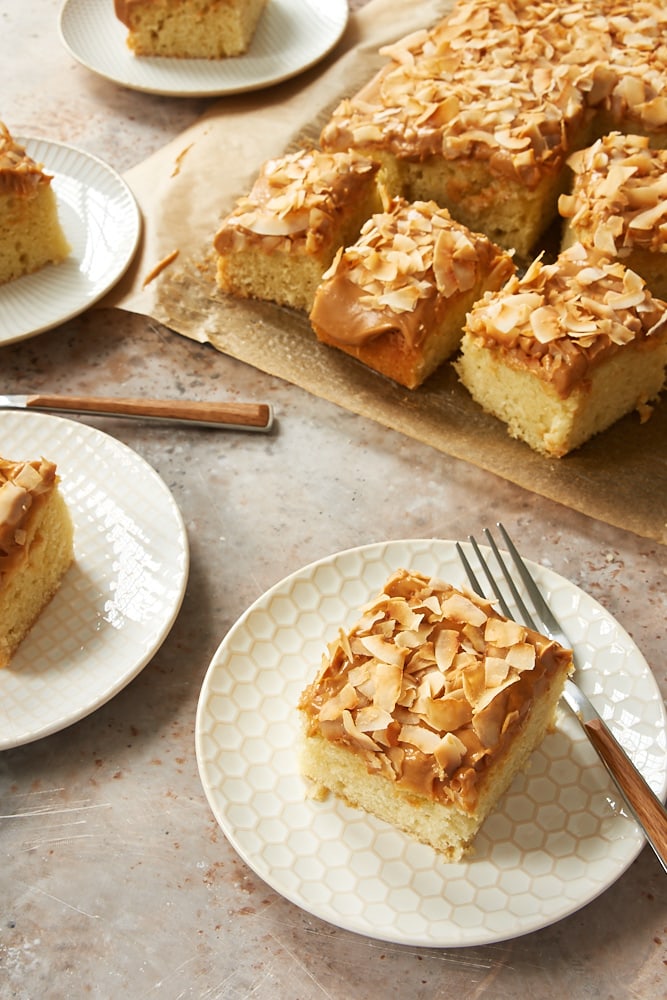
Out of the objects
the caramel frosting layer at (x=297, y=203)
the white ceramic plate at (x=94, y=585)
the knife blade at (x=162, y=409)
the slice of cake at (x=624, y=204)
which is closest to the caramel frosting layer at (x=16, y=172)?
the caramel frosting layer at (x=297, y=203)

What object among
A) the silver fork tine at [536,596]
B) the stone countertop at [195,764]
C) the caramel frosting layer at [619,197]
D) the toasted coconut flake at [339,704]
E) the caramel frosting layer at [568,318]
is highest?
the caramel frosting layer at [619,197]

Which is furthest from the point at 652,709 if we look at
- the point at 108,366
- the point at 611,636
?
the point at 108,366

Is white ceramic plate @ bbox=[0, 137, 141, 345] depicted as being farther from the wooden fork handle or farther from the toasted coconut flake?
the wooden fork handle

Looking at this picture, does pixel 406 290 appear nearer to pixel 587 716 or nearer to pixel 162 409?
pixel 162 409

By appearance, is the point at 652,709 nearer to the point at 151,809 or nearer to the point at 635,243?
the point at 151,809

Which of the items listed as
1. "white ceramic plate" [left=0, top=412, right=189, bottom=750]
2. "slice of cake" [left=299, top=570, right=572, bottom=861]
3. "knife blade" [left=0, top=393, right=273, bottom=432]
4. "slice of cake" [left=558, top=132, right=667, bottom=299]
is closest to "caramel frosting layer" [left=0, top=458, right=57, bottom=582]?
"white ceramic plate" [left=0, top=412, right=189, bottom=750]

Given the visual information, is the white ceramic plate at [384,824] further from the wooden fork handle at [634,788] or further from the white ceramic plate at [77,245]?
the white ceramic plate at [77,245]

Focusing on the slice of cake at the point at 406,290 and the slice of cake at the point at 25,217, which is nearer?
the slice of cake at the point at 406,290
